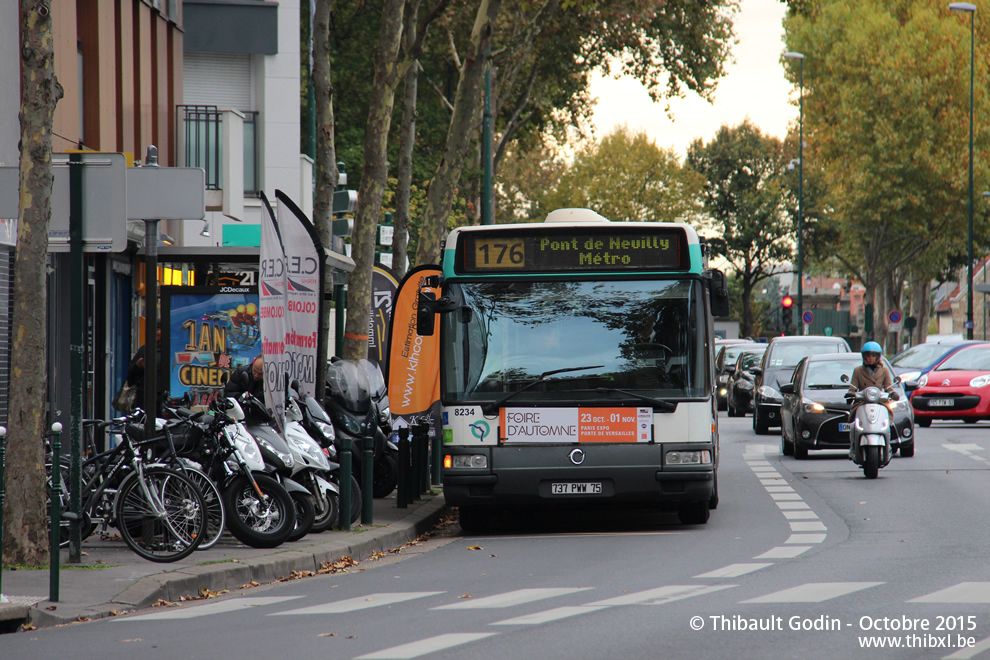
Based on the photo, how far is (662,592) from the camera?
9.35 metres

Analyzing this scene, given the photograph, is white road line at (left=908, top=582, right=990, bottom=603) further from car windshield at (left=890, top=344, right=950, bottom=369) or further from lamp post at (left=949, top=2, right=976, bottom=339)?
lamp post at (left=949, top=2, right=976, bottom=339)

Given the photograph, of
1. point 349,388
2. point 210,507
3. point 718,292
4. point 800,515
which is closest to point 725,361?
point 349,388

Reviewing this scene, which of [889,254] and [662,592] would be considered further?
[889,254]

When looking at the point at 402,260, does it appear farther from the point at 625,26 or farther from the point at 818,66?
the point at 818,66

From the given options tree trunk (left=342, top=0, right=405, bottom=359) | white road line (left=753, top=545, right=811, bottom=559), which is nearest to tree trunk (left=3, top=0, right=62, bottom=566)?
white road line (left=753, top=545, right=811, bottom=559)

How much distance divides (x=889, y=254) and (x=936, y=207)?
4077 millimetres

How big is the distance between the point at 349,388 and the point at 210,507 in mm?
4456

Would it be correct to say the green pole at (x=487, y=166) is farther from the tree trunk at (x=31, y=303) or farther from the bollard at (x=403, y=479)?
the tree trunk at (x=31, y=303)

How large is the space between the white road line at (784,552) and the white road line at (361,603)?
2.87 meters

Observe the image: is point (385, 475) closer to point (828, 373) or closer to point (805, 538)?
point (805, 538)

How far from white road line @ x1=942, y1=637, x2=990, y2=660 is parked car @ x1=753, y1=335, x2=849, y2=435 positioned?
65.5ft

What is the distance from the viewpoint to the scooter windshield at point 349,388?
1569 cm

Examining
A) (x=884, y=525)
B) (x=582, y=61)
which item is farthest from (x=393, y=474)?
(x=582, y=61)

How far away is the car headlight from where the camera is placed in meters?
27.7
